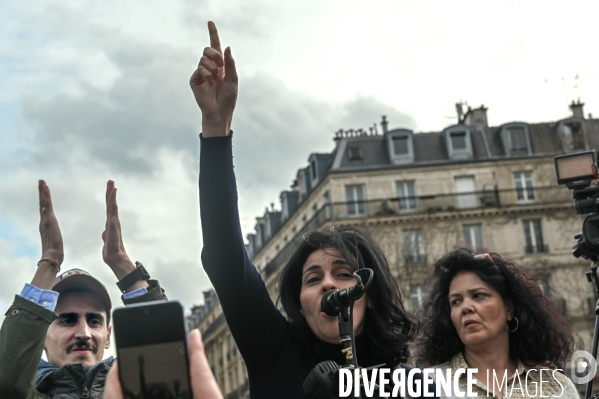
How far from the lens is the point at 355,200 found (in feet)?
144

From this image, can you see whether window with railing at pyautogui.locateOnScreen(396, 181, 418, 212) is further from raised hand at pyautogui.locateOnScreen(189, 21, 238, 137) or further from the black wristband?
raised hand at pyautogui.locateOnScreen(189, 21, 238, 137)

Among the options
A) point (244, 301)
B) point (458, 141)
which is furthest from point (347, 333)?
point (458, 141)

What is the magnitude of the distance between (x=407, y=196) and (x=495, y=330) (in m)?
39.6

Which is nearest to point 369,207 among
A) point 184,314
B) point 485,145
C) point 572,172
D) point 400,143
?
point 400,143

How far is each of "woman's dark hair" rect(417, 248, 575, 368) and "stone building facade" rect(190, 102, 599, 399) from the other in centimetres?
3397

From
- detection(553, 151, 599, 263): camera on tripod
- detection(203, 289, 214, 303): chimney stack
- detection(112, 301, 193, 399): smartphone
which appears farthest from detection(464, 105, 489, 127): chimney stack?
detection(112, 301, 193, 399): smartphone

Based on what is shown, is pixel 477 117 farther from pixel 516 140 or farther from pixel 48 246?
pixel 48 246

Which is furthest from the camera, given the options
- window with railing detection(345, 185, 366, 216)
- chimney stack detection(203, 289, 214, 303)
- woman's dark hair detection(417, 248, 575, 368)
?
chimney stack detection(203, 289, 214, 303)

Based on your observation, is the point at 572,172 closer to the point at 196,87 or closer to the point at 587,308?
the point at 196,87

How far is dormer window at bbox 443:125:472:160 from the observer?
4444cm

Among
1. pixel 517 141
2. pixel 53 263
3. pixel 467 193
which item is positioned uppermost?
pixel 517 141

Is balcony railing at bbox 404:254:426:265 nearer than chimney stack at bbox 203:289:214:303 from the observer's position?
Yes

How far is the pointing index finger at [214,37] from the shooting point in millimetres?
2850

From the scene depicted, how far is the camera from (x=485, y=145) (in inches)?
1763
